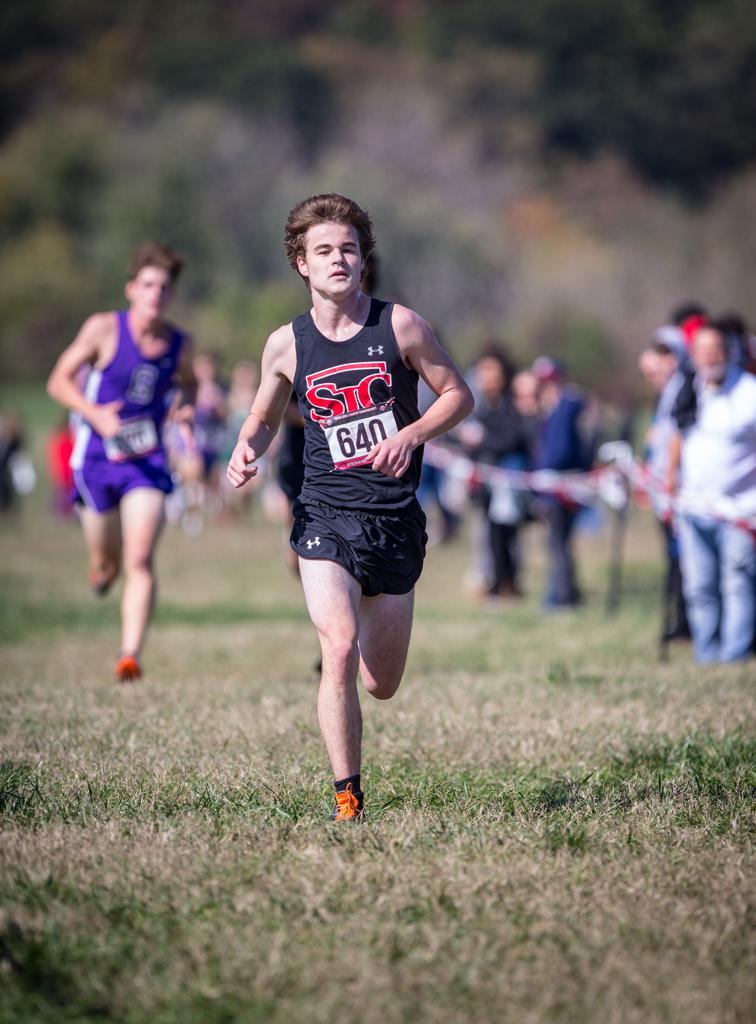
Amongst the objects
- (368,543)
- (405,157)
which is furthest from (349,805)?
(405,157)

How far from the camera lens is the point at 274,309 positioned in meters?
57.1

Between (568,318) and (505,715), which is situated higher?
(568,318)

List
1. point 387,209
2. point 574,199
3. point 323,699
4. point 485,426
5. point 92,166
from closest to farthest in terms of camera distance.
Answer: point 323,699
point 485,426
point 387,209
point 92,166
point 574,199

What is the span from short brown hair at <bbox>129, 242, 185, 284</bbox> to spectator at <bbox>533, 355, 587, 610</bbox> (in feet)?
20.8

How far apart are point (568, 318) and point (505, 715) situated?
4850 centimetres

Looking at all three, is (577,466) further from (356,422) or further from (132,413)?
(356,422)

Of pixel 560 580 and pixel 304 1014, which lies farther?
pixel 560 580

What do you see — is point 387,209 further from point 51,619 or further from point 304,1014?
point 304,1014

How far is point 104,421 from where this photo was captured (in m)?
8.20

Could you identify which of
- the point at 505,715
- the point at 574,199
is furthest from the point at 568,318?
the point at 505,715

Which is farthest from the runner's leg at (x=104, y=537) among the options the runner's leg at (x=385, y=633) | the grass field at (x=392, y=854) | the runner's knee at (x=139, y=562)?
the runner's leg at (x=385, y=633)

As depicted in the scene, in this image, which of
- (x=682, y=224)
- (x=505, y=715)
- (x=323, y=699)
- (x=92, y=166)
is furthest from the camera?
(x=92, y=166)

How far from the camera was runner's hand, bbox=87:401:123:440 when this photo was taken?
8156 millimetres

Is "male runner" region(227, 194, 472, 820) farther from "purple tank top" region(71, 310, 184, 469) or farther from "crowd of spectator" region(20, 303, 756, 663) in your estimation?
"purple tank top" region(71, 310, 184, 469)
